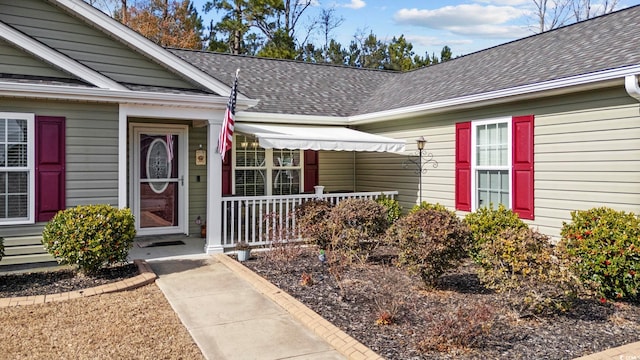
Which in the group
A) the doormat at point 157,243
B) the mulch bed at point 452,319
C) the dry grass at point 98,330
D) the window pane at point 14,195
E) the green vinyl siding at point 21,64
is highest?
the green vinyl siding at point 21,64

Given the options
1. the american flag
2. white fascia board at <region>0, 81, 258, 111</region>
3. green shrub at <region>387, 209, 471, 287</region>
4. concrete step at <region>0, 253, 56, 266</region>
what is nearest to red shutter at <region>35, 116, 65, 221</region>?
white fascia board at <region>0, 81, 258, 111</region>

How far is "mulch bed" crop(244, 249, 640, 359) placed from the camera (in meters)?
4.42

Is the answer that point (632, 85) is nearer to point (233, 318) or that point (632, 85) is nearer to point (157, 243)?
point (233, 318)

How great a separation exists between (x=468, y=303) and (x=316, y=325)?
206 cm

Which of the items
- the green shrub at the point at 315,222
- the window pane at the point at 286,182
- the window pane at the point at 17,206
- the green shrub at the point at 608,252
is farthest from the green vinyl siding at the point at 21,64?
the green shrub at the point at 608,252

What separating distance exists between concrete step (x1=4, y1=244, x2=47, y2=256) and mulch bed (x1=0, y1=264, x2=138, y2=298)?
50cm

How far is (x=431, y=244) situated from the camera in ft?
20.1

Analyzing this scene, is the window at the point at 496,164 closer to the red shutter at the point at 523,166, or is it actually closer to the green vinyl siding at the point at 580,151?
the red shutter at the point at 523,166

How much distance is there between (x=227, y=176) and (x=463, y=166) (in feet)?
17.7

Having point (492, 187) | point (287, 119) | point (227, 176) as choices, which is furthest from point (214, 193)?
point (492, 187)

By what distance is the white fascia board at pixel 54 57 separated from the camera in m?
7.30

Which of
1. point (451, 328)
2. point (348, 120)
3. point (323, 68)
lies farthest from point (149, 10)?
point (451, 328)


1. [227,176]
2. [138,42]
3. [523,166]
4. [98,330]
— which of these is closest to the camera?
[98,330]

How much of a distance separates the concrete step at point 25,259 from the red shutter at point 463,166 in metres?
7.65
